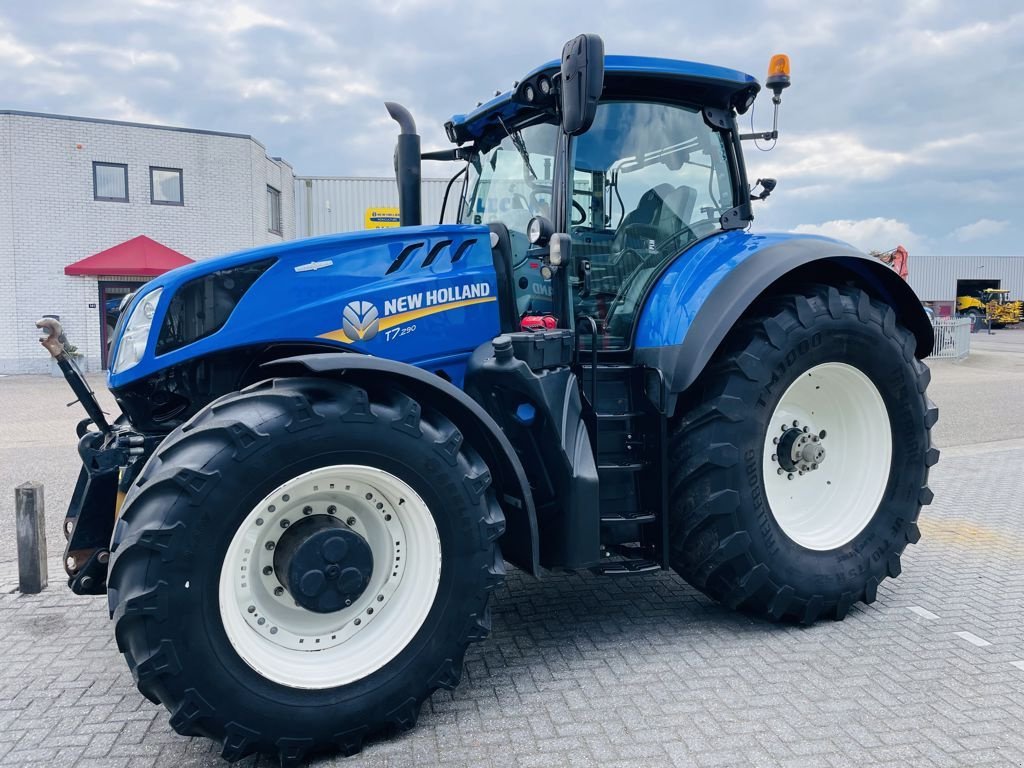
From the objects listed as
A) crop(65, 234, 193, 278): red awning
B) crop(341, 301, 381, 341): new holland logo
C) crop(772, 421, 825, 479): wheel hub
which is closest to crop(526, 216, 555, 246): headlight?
crop(341, 301, 381, 341): new holland logo

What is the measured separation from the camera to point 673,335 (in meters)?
3.53

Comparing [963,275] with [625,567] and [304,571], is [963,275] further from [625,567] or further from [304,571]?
[304,571]

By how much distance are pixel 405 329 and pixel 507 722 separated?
1623 millimetres

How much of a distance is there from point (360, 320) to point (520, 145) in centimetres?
136

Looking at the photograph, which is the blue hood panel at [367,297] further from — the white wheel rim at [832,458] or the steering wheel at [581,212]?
the white wheel rim at [832,458]

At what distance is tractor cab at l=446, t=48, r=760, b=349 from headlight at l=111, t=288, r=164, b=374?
5.01 feet

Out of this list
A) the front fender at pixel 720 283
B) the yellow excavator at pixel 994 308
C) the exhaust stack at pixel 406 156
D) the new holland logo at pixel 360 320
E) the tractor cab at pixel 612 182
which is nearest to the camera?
the new holland logo at pixel 360 320

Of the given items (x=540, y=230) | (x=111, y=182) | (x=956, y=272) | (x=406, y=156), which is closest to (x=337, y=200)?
(x=111, y=182)

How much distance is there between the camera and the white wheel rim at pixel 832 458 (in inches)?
155

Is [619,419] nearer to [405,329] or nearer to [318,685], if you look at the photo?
[405,329]

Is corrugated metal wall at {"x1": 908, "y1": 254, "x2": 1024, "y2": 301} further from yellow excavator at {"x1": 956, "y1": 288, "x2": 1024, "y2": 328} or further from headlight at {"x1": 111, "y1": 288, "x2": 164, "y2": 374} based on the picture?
headlight at {"x1": 111, "y1": 288, "x2": 164, "y2": 374}

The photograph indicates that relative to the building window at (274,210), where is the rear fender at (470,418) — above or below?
below

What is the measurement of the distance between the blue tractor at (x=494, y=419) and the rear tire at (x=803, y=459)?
0.02m

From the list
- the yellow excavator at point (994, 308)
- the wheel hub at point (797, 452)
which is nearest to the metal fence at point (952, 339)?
the wheel hub at point (797, 452)
